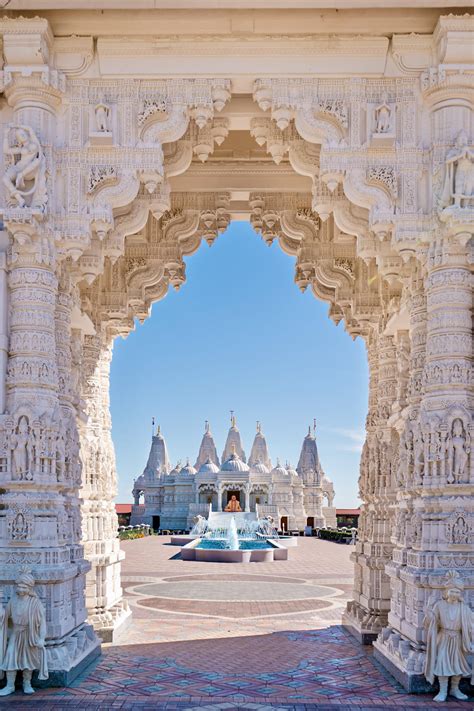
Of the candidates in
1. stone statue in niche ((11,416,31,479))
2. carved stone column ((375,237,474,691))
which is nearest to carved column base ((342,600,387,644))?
carved stone column ((375,237,474,691))

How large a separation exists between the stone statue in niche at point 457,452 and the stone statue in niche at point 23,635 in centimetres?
444

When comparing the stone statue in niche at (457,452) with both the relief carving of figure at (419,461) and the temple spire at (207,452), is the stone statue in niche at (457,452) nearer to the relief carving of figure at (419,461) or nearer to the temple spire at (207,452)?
the relief carving of figure at (419,461)

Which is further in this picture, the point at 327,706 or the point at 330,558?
the point at 330,558

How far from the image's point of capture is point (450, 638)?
27.7 ft

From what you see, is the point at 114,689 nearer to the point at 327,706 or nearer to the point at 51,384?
the point at 327,706

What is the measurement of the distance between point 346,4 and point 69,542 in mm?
6803

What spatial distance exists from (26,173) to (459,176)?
4.71m

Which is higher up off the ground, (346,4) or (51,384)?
(346,4)

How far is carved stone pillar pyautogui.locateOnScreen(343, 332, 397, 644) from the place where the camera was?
1256 centimetres

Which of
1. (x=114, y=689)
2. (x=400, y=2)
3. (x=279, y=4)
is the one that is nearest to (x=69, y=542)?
(x=114, y=689)

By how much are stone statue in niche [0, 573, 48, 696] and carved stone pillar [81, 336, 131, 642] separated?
3.55 m

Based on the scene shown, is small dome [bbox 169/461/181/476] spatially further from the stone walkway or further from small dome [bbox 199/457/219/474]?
the stone walkway

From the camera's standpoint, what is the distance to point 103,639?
40.2 feet

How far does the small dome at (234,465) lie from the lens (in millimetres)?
66188
